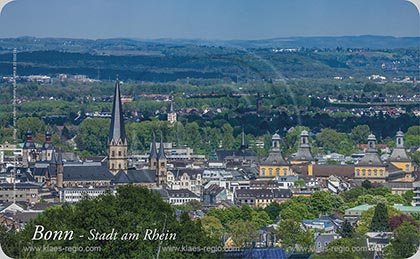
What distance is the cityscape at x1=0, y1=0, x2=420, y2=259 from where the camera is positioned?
49.7 feet

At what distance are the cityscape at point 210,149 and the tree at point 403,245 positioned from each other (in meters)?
0.04

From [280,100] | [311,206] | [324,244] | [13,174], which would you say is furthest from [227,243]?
[280,100]

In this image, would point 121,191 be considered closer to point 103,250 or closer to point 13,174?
point 103,250

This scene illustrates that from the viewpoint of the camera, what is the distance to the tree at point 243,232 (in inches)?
786

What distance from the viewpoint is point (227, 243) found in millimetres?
19031

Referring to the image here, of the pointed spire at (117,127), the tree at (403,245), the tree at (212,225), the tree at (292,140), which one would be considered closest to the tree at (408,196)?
the tree at (212,225)

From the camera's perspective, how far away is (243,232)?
21797mm

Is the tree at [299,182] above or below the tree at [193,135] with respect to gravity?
above

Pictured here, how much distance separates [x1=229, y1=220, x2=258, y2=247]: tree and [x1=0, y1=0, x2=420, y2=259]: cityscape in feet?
0.18

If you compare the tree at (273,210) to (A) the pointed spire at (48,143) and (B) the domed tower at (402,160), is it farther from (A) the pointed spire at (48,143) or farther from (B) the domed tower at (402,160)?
(A) the pointed spire at (48,143)

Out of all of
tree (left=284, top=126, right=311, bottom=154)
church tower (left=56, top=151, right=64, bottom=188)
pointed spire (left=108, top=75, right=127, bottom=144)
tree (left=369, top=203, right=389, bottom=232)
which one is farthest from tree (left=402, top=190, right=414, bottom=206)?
tree (left=284, top=126, right=311, bottom=154)

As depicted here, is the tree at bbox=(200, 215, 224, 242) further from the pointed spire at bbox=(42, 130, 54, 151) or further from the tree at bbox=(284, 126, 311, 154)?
the pointed spire at bbox=(42, 130, 54, 151)

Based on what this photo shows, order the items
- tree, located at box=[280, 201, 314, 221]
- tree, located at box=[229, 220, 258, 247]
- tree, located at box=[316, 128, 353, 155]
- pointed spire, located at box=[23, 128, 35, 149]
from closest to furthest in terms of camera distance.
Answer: tree, located at box=[229, 220, 258, 247], tree, located at box=[280, 201, 314, 221], pointed spire, located at box=[23, 128, 35, 149], tree, located at box=[316, 128, 353, 155]

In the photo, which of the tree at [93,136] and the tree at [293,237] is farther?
the tree at [93,136]
